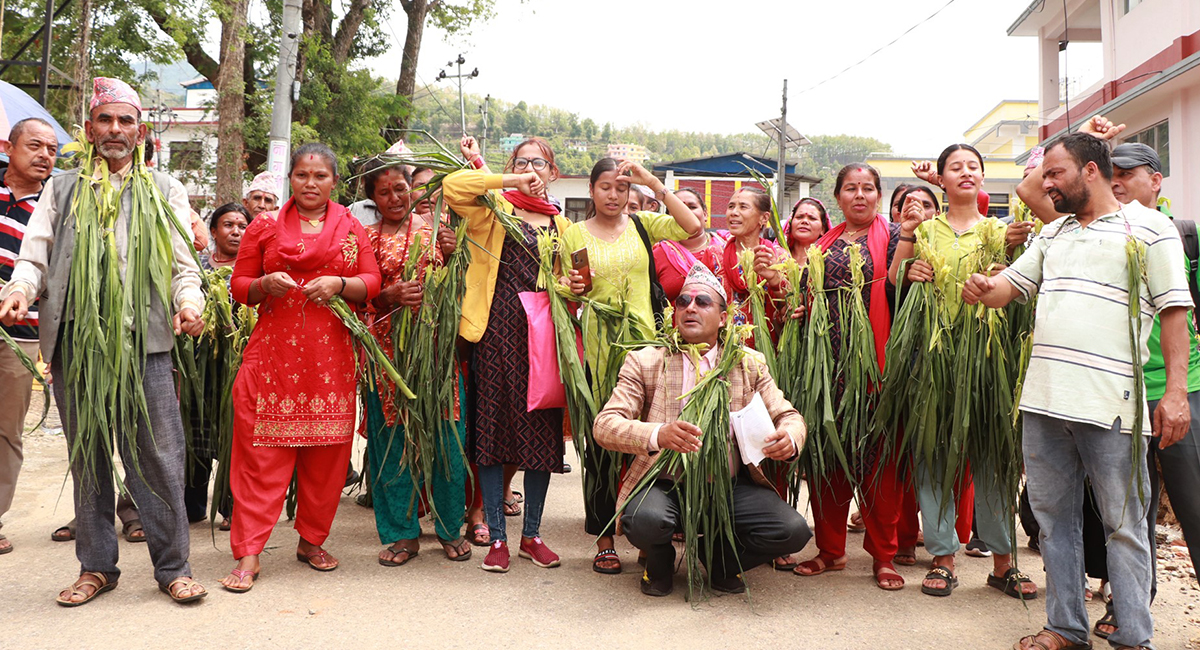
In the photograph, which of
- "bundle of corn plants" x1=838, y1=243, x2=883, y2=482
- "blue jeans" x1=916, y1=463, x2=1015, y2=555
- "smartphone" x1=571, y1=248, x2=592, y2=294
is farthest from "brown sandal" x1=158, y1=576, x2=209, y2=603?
"blue jeans" x1=916, y1=463, x2=1015, y2=555

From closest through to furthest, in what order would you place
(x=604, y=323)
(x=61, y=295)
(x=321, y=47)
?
(x=61, y=295) → (x=604, y=323) → (x=321, y=47)

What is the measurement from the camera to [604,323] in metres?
3.91

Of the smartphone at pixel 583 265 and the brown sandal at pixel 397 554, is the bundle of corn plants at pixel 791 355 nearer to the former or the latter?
the smartphone at pixel 583 265

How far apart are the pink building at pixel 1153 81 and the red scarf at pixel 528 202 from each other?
7.70 metres

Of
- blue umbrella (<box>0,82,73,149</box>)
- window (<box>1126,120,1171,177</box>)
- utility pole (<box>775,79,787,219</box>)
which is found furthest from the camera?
utility pole (<box>775,79,787,219</box>)

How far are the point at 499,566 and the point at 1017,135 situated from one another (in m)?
40.9

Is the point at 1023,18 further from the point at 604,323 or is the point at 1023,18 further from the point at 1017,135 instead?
the point at 1017,135

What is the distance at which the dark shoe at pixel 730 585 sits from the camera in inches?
140

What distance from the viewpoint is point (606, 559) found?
151 inches

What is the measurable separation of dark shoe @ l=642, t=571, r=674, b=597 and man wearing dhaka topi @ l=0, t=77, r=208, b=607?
1.67 m

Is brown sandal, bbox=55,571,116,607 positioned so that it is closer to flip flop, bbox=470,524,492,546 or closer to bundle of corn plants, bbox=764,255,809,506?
flip flop, bbox=470,524,492,546

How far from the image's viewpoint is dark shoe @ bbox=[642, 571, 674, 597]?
3516mm

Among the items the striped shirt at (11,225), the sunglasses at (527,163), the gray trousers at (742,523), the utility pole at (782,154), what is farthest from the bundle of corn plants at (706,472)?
the utility pole at (782,154)

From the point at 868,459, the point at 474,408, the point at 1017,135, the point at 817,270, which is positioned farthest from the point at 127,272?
the point at 1017,135
